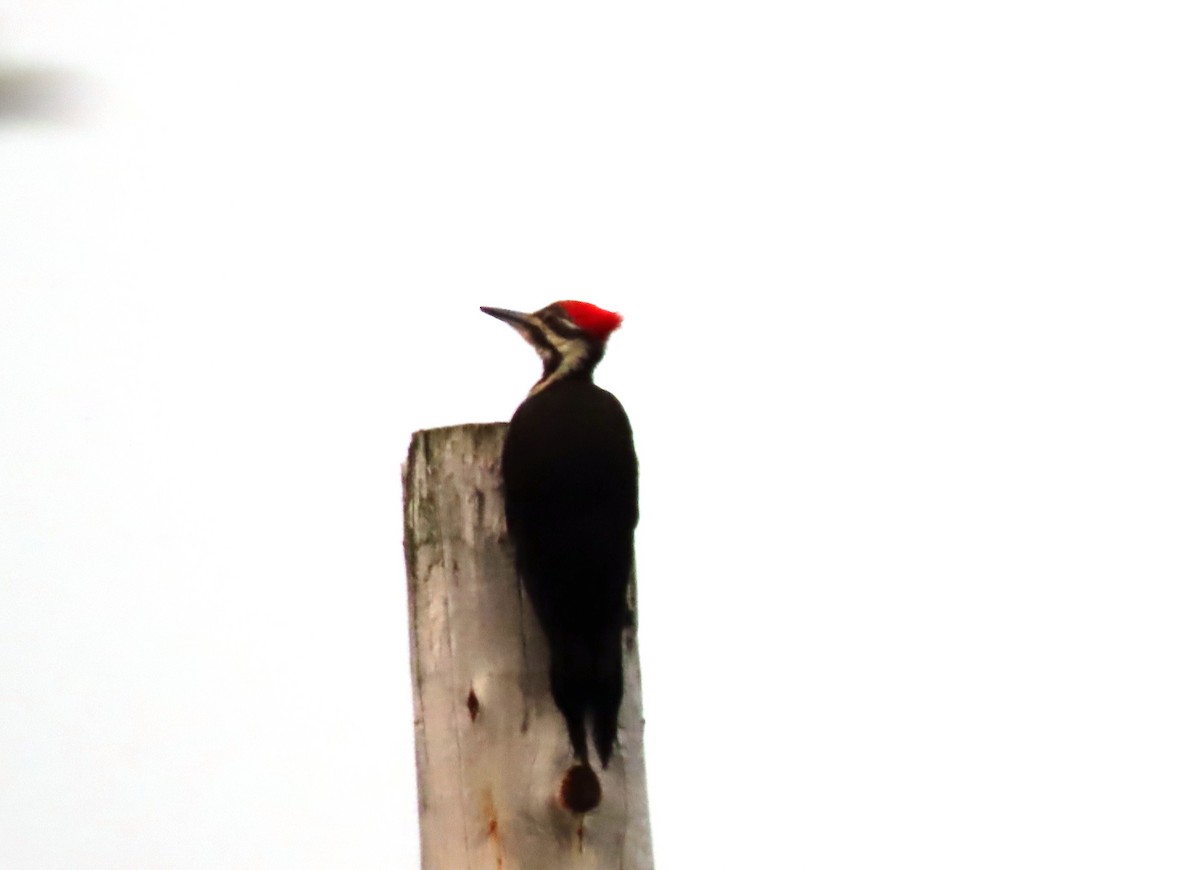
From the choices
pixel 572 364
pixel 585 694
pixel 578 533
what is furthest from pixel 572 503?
pixel 572 364

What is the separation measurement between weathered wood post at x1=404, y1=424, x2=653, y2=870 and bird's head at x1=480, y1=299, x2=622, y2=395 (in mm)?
898

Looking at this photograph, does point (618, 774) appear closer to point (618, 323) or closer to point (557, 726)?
point (557, 726)

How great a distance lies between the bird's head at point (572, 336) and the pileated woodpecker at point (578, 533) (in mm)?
447

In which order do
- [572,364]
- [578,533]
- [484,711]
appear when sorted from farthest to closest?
[572,364], [578,533], [484,711]

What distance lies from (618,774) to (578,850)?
0.16 m

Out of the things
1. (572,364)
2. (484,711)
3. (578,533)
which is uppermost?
(572,364)

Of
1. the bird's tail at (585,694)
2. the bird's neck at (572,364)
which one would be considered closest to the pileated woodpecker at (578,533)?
the bird's tail at (585,694)

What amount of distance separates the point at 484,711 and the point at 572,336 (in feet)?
4.36

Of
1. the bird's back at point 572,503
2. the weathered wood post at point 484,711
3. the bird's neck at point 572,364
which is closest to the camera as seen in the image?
the weathered wood post at point 484,711

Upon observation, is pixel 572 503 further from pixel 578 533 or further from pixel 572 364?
pixel 572 364

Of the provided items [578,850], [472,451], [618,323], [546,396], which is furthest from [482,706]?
[618,323]

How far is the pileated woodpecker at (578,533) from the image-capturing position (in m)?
2.49

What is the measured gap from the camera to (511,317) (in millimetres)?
3682

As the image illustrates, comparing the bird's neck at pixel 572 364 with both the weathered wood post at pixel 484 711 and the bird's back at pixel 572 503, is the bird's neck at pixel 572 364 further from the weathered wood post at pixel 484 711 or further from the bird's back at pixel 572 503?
the weathered wood post at pixel 484 711
